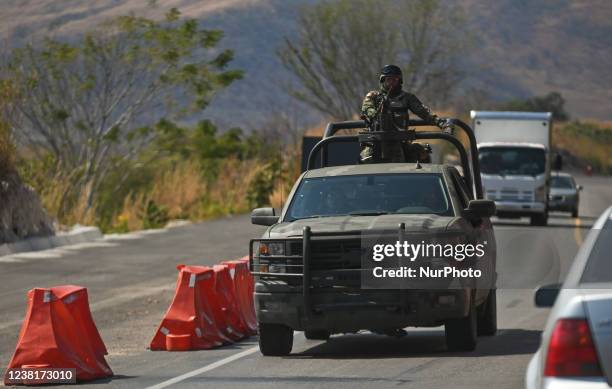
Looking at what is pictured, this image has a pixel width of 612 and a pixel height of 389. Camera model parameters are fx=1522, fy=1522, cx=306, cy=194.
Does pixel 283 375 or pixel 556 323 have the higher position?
pixel 556 323

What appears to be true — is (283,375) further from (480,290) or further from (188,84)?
(188,84)

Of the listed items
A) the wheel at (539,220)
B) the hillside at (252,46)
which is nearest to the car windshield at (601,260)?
the wheel at (539,220)

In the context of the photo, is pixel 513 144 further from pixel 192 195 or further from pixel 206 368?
pixel 206 368

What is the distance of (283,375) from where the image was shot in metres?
11.8

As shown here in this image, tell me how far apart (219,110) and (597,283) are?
156273 mm

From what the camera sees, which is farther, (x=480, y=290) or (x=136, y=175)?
(x=136, y=175)

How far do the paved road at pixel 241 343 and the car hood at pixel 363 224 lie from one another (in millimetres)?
1090

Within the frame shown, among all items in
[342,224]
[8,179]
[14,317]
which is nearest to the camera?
[342,224]

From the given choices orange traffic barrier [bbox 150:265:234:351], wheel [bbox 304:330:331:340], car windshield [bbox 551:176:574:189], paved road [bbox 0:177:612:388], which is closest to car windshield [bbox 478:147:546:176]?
paved road [bbox 0:177:612:388]

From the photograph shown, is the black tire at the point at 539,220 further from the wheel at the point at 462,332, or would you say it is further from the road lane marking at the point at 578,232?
the wheel at the point at 462,332

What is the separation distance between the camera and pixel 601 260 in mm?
6953

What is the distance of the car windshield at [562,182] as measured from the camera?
1779 inches

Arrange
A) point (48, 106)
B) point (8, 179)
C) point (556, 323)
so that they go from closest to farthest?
point (556, 323) < point (8, 179) < point (48, 106)

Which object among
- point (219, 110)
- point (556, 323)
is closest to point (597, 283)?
point (556, 323)
